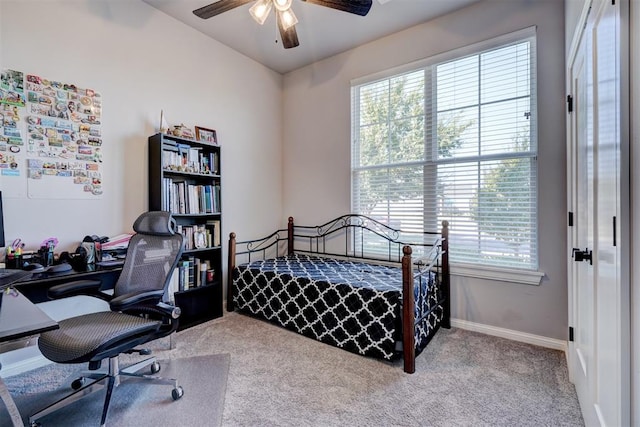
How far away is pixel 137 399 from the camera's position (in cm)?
174

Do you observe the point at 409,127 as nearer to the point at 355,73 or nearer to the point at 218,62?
the point at 355,73

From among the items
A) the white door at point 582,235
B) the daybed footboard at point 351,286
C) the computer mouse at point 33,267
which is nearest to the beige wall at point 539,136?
the daybed footboard at point 351,286

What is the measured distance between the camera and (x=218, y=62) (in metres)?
3.30

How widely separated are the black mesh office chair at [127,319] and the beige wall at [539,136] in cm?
204

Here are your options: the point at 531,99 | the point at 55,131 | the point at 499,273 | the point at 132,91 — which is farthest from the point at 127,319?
the point at 531,99

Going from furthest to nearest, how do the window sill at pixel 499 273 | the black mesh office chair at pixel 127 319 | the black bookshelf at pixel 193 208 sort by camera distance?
the black bookshelf at pixel 193 208 < the window sill at pixel 499 273 < the black mesh office chair at pixel 127 319

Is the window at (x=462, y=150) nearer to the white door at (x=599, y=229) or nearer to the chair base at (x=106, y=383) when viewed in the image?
the white door at (x=599, y=229)

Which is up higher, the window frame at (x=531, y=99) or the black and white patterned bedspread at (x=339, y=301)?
the window frame at (x=531, y=99)

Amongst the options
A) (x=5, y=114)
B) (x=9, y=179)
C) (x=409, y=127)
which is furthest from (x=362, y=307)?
(x=5, y=114)

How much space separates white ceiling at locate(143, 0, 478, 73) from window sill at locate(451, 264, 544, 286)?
7.64 ft

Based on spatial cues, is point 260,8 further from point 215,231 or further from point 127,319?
point 127,319

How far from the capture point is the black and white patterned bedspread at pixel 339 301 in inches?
84.7

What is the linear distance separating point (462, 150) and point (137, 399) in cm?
302

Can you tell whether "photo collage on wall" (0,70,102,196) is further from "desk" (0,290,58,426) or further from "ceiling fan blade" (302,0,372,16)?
"ceiling fan blade" (302,0,372,16)
